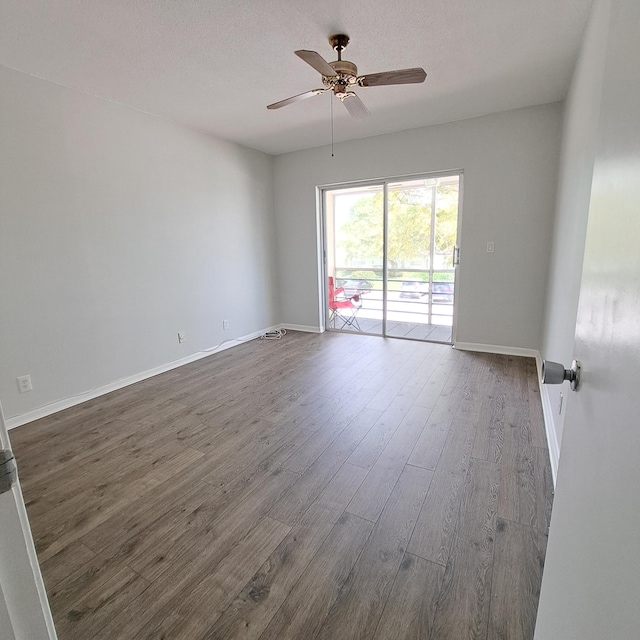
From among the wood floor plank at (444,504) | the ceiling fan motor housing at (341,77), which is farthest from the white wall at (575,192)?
the ceiling fan motor housing at (341,77)

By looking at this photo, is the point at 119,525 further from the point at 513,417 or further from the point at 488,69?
the point at 488,69

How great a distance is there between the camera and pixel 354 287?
574 centimetres

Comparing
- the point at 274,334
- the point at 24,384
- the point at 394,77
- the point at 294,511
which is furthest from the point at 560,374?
the point at 274,334

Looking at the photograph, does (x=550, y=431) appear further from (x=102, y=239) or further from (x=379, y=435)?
(x=102, y=239)

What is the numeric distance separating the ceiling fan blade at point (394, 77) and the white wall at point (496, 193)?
6.60ft

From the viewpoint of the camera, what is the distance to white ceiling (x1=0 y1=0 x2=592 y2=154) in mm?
1989

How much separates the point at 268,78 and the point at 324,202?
2365 mm

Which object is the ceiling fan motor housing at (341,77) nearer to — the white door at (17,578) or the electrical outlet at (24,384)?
the white door at (17,578)

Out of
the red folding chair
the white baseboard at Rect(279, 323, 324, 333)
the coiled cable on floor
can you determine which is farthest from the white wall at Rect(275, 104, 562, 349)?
the coiled cable on floor

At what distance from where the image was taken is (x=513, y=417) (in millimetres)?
2605

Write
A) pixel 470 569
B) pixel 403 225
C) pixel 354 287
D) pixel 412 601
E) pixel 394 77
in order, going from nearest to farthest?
pixel 412 601 → pixel 470 569 → pixel 394 77 → pixel 403 225 → pixel 354 287

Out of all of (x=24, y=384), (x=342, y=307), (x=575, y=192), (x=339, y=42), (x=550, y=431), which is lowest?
(x=550, y=431)

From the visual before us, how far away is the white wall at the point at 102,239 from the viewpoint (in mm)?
2613

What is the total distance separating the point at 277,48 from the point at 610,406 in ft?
9.08
